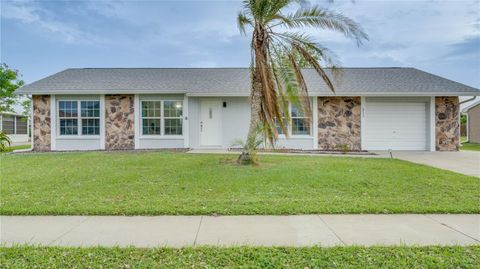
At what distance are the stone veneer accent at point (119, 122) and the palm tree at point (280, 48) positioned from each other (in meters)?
7.64

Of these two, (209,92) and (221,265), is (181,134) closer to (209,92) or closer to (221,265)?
(209,92)

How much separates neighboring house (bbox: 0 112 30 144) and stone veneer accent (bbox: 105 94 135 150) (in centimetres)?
1862

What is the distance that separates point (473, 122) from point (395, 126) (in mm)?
14405

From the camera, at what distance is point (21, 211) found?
439cm

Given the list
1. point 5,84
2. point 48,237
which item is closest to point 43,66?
point 5,84

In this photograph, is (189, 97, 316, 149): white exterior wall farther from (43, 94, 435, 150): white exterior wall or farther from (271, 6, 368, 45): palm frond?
(271, 6, 368, 45): palm frond

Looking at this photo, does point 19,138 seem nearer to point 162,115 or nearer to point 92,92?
point 92,92

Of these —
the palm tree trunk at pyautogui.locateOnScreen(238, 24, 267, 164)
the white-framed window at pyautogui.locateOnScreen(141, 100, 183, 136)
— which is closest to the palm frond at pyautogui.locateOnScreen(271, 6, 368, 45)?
the palm tree trunk at pyautogui.locateOnScreen(238, 24, 267, 164)

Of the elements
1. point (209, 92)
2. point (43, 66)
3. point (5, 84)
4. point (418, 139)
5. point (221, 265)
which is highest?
→ point (43, 66)

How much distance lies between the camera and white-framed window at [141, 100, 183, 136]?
13641mm

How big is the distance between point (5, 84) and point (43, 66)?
11.1 ft

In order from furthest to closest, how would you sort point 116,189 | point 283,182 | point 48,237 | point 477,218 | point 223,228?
point 283,182
point 116,189
point 477,218
point 223,228
point 48,237

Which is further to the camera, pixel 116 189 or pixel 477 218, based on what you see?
pixel 116 189

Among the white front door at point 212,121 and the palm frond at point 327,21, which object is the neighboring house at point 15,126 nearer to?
the white front door at point 212,121
